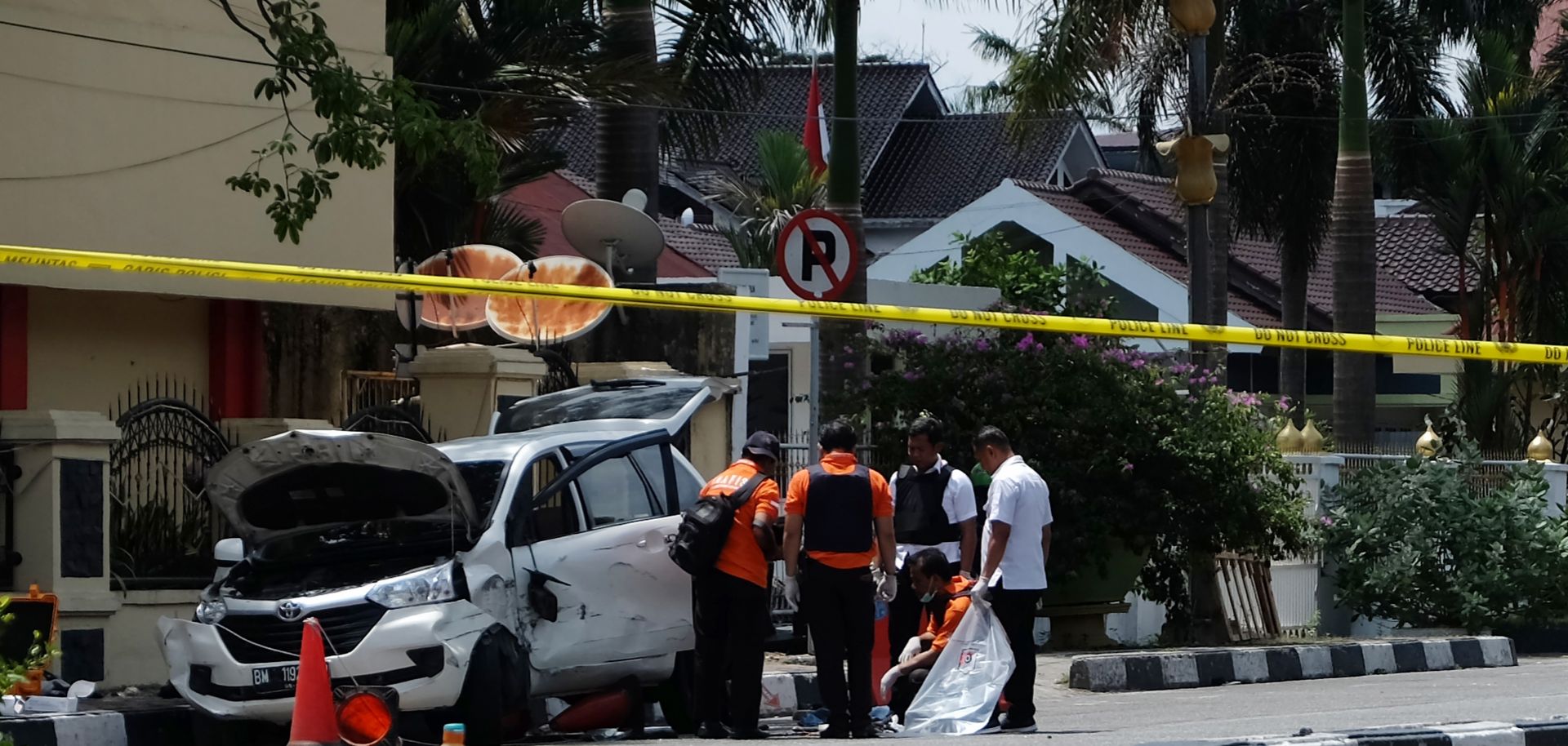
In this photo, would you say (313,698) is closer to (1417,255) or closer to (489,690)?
(489,690)

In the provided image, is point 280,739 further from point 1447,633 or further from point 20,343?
point 1447,633

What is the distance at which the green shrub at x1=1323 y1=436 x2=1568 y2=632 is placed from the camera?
17.9 metres

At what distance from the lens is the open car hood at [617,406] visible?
1167 centimetres

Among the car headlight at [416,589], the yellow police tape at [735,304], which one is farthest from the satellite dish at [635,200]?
the car headlight at [416,589]

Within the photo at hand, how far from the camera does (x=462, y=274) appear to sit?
1730 cm

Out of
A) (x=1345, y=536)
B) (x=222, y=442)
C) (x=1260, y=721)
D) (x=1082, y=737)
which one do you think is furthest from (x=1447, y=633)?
(x=222, y=442)

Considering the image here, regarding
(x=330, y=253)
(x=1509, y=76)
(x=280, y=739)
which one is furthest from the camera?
(x=1509, y=76)

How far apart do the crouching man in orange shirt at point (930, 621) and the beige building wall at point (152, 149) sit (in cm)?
570

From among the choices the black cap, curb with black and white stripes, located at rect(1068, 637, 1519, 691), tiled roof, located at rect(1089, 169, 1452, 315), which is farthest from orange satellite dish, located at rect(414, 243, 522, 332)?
tiled roof, located at rect(1089, 169, 1452, 315)

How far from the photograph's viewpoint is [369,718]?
30.0ft

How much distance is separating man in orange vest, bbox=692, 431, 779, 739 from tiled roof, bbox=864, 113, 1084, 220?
3939 cm

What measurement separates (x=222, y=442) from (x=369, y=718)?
4750mm

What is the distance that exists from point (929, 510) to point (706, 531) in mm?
1593

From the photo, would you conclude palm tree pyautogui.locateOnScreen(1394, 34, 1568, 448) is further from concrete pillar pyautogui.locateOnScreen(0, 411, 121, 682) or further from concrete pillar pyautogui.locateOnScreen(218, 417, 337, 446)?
concrete pillar pyautogui.locateOnScreen(0, 411, 121, 682)
